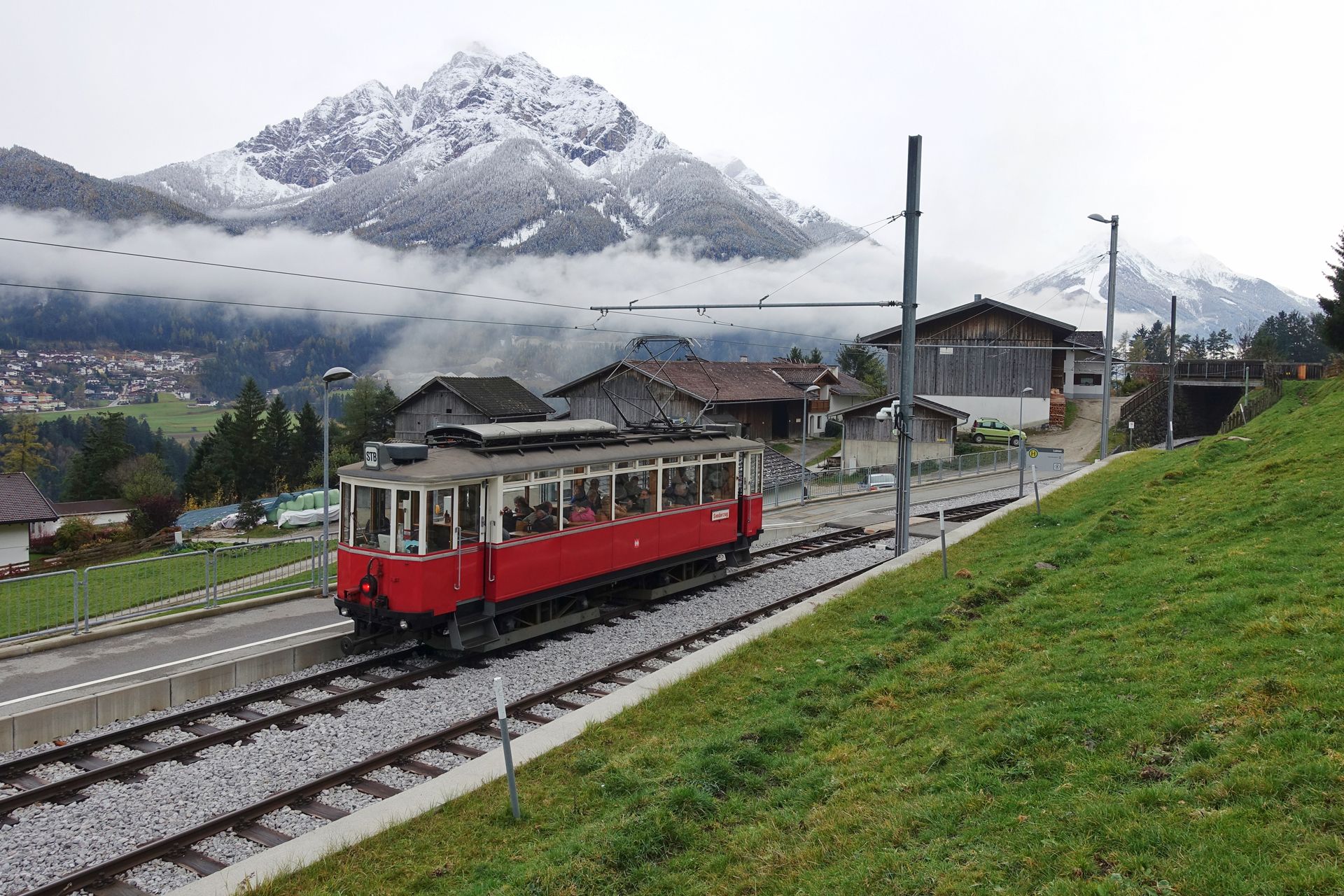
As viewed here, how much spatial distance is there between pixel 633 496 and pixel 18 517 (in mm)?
38007

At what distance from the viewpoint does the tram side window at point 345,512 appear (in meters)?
12.5

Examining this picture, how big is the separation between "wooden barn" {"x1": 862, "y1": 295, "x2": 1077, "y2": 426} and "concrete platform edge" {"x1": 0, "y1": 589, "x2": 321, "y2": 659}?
38565mm

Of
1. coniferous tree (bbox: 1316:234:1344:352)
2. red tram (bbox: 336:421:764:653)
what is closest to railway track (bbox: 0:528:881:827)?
red tram (bbox: 336:421:764:653)

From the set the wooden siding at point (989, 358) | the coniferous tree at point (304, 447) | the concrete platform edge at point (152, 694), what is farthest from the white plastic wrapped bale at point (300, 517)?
the concrete platform edge at point (152, 694)

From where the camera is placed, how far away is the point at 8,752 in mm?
9195

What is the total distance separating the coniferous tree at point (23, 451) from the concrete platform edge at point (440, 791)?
3301 inches

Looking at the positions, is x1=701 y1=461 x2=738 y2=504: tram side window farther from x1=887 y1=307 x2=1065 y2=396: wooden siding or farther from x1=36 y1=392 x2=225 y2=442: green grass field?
x1=36 y1=392 x2=225 y2=442: green grass field

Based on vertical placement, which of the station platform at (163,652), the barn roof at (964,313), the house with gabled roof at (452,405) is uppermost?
the barn roof at (964,313)

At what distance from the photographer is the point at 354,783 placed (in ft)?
27.8

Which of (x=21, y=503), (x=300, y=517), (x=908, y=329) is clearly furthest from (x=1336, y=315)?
(x=21, y=503)

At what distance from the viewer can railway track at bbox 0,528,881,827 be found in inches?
329

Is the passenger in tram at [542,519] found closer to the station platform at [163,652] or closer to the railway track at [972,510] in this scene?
the station platform at [163,652]

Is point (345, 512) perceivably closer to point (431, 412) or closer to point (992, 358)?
point (992, 358)

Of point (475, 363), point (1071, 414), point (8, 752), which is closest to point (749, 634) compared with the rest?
point (8, 752)
